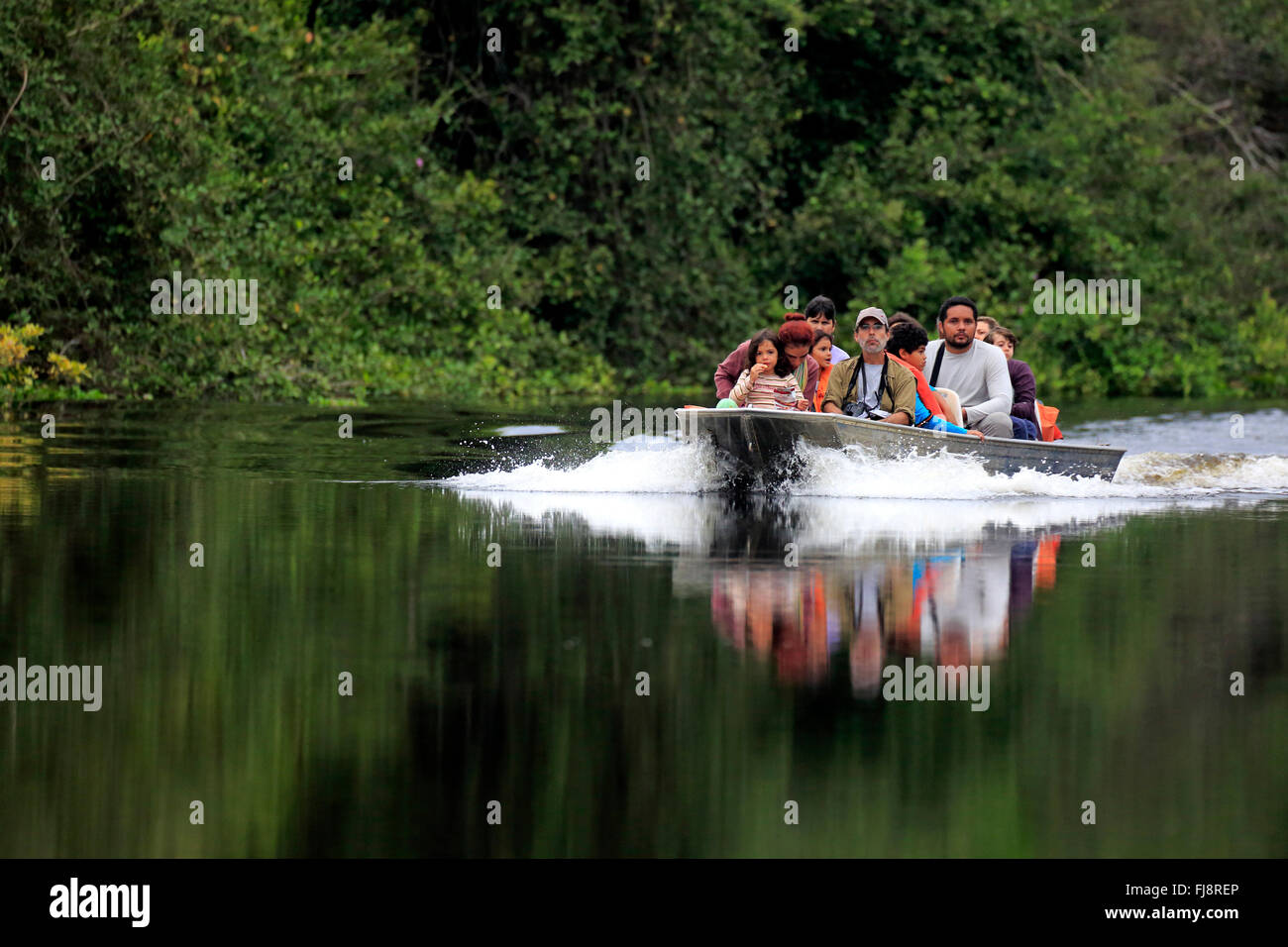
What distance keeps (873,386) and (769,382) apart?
2.83 ft

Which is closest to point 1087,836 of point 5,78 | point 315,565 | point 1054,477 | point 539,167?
point 315,565

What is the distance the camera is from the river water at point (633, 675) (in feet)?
21.7

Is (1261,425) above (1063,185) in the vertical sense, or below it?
below

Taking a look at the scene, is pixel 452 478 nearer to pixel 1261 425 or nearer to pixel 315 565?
pixel 315 565

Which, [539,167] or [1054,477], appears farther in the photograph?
[539,167]

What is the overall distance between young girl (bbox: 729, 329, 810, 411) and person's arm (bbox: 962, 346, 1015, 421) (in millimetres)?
1719

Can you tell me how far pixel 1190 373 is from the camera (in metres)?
38.2

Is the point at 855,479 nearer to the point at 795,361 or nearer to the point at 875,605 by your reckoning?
the point at 795,361

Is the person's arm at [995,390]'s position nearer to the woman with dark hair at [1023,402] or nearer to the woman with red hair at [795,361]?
the woman with dark hair at [1023,402]

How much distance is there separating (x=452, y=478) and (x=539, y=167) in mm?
17239

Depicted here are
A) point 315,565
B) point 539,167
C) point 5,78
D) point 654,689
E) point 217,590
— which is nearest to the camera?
point 654,689

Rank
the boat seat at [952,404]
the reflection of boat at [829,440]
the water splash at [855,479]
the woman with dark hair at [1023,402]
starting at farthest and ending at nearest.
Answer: the woman with dark hair at [1023,402] < the boat seat at [952,404] < the water splash at [855,479] < the reflection of boat at [829,440]

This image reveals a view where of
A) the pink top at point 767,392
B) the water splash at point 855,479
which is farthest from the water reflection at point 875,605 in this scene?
the pink top at point 767,392

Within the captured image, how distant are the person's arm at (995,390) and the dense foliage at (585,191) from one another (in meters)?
11.4
